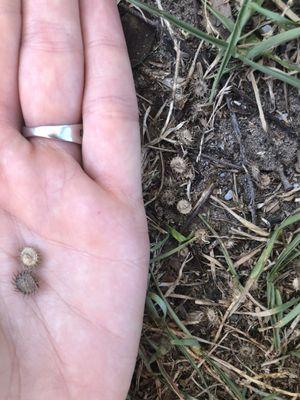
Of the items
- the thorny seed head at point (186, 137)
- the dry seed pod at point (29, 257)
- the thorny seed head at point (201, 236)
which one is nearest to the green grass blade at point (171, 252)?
the thorny seed head at point (201, 236)

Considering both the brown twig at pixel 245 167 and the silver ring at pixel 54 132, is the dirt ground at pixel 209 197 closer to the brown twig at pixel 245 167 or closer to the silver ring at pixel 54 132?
the brown twig at pixel 245 167

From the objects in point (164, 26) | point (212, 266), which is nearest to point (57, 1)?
point (164, 26)

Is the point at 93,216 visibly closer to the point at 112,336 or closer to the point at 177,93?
the point at 112,336

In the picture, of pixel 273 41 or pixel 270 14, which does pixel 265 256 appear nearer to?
pixel 273 41

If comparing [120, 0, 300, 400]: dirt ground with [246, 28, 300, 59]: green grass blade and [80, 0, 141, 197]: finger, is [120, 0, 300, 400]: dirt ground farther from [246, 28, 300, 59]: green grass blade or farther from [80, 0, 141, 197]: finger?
[80, 0, 141, 197]: finger

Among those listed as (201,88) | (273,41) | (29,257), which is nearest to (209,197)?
(201,88)
